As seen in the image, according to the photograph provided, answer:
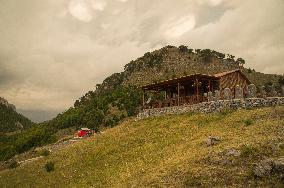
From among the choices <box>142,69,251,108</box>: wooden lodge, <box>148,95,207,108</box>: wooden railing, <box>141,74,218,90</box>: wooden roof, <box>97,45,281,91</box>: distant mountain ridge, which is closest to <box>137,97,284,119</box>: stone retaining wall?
<box>148,95,207,108</box>: wooden railing

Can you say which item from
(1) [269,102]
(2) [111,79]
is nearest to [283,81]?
(1) [269,102]

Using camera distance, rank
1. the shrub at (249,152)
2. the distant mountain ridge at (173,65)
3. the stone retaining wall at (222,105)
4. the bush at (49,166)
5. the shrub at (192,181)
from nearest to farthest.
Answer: the shrub at (192,181) < the shrub at (249,152) < the stone retaining wall at (222,105) < the bush at (49,166) < the distant mountain ridge at (173,65)

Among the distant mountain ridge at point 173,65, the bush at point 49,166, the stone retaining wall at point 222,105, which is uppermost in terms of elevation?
the distant mountain ridge at point 173,65

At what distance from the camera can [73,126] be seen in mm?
101750

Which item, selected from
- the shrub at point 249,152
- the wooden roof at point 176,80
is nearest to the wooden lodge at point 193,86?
the wooden roof at point 176,80

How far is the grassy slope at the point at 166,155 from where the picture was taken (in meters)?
22.2

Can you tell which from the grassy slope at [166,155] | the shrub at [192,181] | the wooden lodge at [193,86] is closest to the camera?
the shrub at [192,181]

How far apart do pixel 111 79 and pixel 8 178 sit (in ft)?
324

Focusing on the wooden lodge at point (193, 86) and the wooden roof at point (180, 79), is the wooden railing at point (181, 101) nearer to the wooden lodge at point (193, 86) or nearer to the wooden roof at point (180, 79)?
the wooden lodge at point (193, 86)

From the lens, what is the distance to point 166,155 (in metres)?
29.0

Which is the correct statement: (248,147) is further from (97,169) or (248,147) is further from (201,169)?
(97,169)

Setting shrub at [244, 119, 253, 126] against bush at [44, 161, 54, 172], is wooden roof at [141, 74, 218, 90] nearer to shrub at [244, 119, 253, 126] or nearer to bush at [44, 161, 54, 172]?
shrub at [244, 119, 253, 126]

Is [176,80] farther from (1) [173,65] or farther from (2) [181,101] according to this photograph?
(1) [173,65]

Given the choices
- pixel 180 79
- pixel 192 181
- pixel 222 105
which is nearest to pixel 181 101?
pixel 180 79
